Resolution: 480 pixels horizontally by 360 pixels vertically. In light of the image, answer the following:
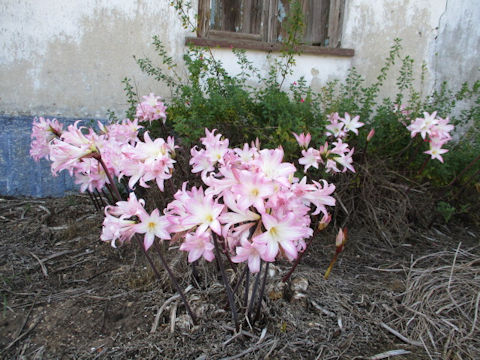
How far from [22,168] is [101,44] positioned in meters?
1.47

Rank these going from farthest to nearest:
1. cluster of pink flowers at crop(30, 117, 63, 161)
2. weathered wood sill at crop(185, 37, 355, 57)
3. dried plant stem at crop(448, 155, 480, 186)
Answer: weathered wood sill at crop(185, 37, 355, 57) → dried plant stem at crop(448, 155, 480, 186) → cluster of pink flowers at crop(30, 117, 63, 161)

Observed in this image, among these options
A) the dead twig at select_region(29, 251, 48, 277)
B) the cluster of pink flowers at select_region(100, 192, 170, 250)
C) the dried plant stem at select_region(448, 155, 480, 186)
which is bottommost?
the dead twig at select_region(29, 251, 48, 277)

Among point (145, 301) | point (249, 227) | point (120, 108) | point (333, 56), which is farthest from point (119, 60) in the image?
point (249, 227)

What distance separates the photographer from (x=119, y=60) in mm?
3826

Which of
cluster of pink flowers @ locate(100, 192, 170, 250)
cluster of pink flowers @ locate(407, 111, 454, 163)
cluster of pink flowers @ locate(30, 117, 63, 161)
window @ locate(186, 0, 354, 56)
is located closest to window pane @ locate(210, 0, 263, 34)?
window @ locate(186, 0, 354, 56)

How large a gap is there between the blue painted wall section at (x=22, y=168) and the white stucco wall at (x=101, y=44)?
5.2 inches

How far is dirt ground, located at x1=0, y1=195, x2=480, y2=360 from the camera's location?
5.53ft

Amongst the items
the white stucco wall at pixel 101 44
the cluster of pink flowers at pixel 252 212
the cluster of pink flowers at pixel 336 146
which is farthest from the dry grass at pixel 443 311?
the white stucco wall at pixel 101 44

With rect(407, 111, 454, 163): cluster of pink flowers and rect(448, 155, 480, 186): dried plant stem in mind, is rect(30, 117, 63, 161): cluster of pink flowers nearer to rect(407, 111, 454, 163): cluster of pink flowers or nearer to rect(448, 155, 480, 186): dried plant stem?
rect(407, 111, 454, 163): cluster of pink flowers

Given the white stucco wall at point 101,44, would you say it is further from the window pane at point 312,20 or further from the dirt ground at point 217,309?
the dirt ground at point 217,309

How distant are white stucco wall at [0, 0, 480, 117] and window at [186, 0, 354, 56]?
0.11m

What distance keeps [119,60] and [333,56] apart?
2366mm

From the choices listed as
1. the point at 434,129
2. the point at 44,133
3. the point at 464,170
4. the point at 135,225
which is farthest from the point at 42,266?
the point at 464,170

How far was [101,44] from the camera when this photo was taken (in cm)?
375
